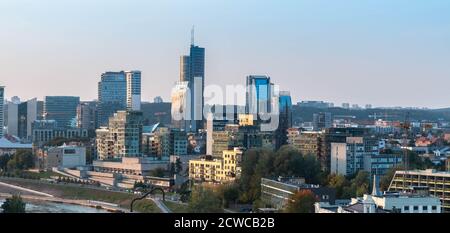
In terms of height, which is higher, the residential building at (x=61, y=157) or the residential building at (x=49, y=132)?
the residential building at (x=49, y=132)

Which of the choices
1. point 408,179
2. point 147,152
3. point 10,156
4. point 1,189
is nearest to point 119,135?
point 147,152

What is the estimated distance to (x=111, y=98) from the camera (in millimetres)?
6238

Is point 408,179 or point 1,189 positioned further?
point 1,189

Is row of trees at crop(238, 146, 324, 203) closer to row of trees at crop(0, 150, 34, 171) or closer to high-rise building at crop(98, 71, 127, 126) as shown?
high-rise building at crop(98, 71, 127, 126)

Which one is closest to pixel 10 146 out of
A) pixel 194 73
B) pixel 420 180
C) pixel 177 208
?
pixel 420 180

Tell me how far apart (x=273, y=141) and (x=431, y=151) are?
2189 mm

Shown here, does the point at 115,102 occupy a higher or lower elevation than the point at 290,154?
higher

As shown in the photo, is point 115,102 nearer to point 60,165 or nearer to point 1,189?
point 1,189

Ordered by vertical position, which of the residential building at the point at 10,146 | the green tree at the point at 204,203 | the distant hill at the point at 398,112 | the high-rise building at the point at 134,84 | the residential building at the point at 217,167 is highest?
the high-rise building at the point at 134,84

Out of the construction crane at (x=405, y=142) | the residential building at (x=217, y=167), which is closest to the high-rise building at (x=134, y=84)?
the construction crane at (x=405, y=142)

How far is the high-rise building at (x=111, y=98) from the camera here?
187 inches

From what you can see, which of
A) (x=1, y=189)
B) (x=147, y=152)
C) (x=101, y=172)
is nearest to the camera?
(x=1, y=189)

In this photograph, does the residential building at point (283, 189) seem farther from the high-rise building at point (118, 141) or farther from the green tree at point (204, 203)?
the high-rise building at point (118, 141)
